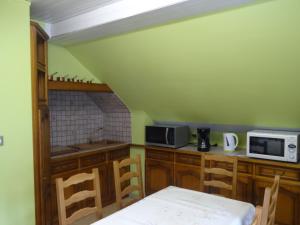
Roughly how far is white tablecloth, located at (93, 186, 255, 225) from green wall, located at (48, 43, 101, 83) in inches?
83.7

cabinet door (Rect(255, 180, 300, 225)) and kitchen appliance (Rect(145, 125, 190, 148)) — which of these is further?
kitchen appliance (Rect(145, 125, 190, 148))

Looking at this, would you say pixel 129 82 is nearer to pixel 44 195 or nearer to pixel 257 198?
pixel 44 195

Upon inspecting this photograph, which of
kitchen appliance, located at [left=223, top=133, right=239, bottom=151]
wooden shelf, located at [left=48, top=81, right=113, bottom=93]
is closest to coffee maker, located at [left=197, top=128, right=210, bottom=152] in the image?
kitchen appliance, located at [left=223, top=133, right=239, bottom=151]

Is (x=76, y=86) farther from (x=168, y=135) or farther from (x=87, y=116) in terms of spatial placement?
(x=168, y=135)

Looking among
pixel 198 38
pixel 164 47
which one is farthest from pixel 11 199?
pixel 198 38

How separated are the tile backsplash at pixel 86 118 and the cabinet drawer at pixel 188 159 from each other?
950mm

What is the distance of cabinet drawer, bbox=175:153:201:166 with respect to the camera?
315cm

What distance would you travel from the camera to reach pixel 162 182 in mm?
3482

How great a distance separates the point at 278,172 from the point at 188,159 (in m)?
1.02

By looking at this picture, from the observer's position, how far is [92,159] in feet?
10.9

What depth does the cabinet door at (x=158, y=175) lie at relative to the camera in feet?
11.2

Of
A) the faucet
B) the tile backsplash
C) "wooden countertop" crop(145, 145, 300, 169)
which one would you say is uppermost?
the tile backsplash

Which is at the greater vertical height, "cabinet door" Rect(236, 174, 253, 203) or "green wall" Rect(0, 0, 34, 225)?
"green wall" Rect(0, 0, 34, 225)

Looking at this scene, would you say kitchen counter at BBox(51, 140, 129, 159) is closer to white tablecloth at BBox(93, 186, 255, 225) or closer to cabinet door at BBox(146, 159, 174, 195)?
cabinet door at BBox(146, 159, 174, 195)
